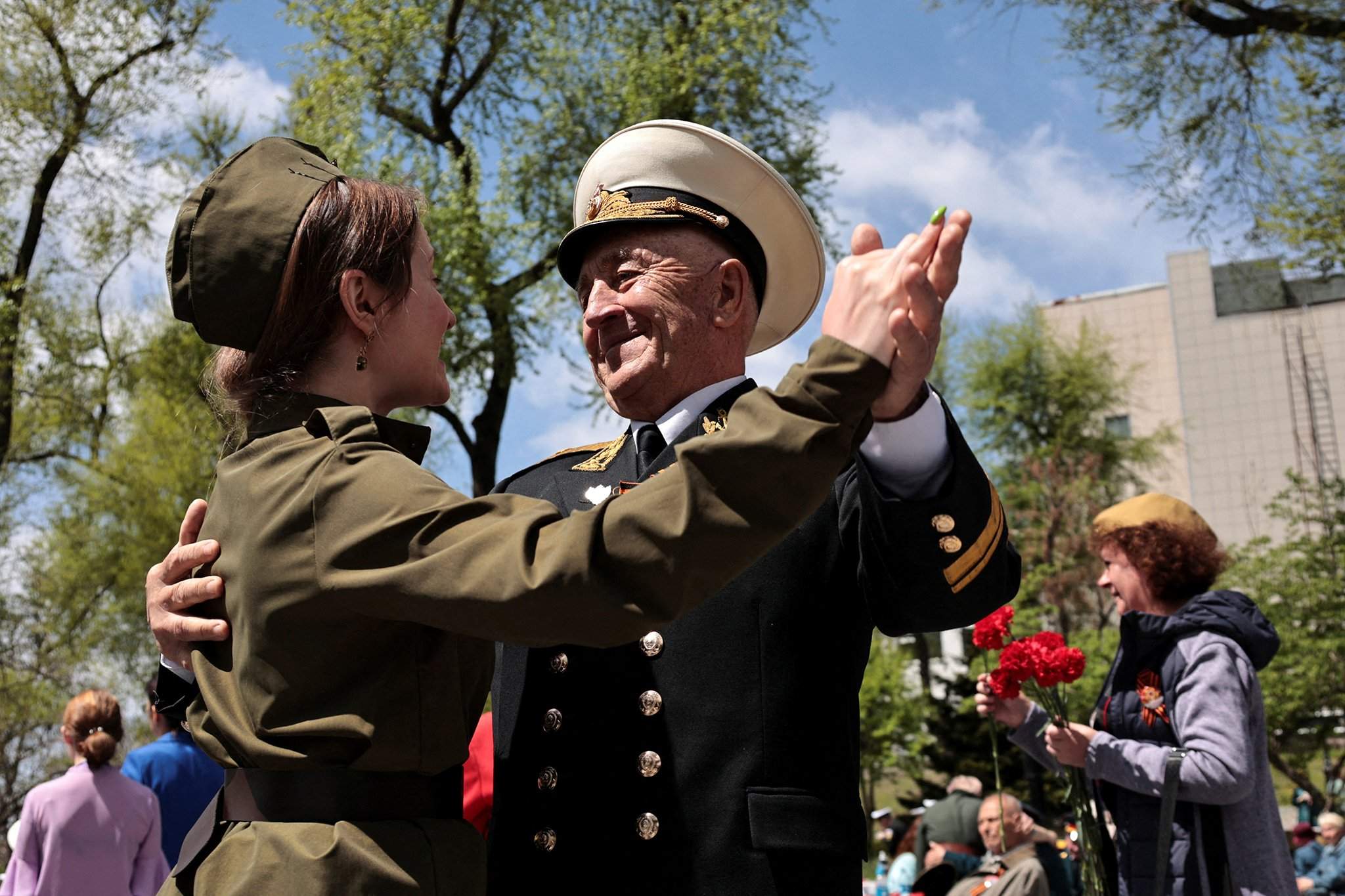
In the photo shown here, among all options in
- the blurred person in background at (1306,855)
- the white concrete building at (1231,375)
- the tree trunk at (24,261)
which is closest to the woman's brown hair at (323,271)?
the blurred person in background at (1306,855)

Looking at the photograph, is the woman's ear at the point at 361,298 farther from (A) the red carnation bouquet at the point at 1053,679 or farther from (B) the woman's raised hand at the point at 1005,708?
(B) the woman's raised hand at the point at 1005,708

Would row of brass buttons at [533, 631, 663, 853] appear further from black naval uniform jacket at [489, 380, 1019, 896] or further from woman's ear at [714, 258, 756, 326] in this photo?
woman's ear at [714, 258, 756, 326]

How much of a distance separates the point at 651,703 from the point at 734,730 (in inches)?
5.8

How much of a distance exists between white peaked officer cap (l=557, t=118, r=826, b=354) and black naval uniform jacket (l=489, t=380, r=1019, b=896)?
69cm

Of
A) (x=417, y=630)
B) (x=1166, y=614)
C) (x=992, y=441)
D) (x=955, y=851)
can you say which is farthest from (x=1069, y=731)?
(x=992, y=441)

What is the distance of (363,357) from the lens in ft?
6.46

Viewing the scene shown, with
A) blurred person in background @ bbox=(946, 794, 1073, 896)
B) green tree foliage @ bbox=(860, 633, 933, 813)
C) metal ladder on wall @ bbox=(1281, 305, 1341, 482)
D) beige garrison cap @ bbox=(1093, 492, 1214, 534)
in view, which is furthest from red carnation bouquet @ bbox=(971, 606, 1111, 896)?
metal ladder on wall @ bbox=(1281, 305, 1341, 482)

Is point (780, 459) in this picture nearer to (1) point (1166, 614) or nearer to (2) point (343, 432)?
(2) point (343, 432)

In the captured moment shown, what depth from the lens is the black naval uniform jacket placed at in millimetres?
2035

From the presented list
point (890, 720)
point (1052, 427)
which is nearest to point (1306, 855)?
point (890, 720)

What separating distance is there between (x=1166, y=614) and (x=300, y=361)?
3.44 metres

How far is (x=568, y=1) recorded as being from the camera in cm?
1628

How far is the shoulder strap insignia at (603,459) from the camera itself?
2707mm

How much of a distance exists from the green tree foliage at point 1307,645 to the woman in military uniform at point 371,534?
22.1 meters
